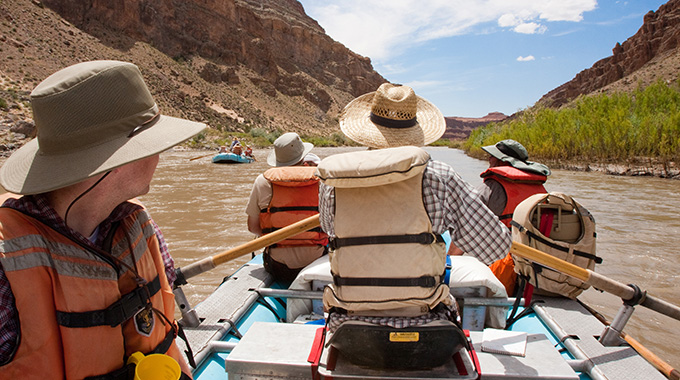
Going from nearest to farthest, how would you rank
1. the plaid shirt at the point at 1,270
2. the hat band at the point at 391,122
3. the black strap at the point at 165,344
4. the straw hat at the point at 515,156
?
the plaid shirt at the point at 1,270, the black strap at the point at 165,344, the hat band at the point at 391,122, the straw hat at the point at 515,156

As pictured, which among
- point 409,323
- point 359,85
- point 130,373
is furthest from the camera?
point 359,85

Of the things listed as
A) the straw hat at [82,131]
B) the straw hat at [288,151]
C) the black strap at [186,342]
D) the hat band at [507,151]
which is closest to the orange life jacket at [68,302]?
the straw hat at [82,131]

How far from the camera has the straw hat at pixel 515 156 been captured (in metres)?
3.65

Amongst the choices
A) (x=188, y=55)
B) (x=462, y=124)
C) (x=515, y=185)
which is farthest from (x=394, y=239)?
(x=462, y=124)

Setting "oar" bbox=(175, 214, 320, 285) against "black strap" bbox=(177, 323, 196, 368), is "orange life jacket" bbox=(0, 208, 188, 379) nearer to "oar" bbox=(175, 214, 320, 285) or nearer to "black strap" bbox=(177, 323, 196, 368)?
"black strap" bbox=(177, 323, 196, 368)

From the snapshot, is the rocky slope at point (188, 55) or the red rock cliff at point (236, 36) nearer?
the rocky slope at point (188, 55)

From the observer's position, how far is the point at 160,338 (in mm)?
1279

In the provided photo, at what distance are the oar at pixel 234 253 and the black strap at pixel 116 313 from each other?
4.28 ft

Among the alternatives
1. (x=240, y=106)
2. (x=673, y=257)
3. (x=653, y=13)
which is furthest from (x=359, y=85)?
(x=673, y=257)

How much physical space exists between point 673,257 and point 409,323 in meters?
6.67

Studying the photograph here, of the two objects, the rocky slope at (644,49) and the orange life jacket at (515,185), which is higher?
the rocky slope at (644,49)

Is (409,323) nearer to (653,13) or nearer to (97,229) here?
(97,229)

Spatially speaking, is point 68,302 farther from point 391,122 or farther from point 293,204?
point 293,204

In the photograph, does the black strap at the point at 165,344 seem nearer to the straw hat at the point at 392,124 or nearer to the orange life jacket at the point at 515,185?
the straw hat at the point at 392,124
